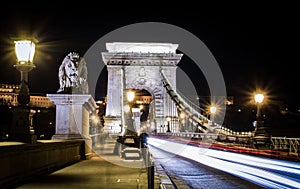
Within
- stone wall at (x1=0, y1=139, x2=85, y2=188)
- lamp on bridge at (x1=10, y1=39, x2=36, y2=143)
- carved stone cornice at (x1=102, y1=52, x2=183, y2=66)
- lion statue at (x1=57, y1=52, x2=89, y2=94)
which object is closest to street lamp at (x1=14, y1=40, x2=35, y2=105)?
lamp on bridge at (x1=10, y1=39, x2=36, y2=143)

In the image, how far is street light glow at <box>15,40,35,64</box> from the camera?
8953 mm

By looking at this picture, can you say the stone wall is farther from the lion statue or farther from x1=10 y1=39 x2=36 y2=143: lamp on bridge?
the lion statue

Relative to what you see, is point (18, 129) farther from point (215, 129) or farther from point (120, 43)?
point (120, 43)

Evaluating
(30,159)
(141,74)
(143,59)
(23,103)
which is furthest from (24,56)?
(141,74)

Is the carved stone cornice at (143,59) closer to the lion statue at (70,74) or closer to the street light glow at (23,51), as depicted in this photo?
the lion statue at (70,74)

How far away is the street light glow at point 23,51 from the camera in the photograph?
8953mm

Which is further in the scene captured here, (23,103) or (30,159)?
(30,159)

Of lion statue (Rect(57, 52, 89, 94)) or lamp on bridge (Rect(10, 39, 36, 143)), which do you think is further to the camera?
lion statue (Rect(57, 52, 89, 94))

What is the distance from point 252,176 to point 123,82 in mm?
57490

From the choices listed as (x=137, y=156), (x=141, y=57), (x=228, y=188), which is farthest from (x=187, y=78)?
(x=228, y=188)

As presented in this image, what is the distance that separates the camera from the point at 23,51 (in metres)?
8.96

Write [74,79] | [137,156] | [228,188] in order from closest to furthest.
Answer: [228,188] → [74,79] → [137,156]

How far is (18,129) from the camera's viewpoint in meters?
8.95

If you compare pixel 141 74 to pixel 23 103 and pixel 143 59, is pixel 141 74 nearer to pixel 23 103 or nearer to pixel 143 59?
pixel 143 59
